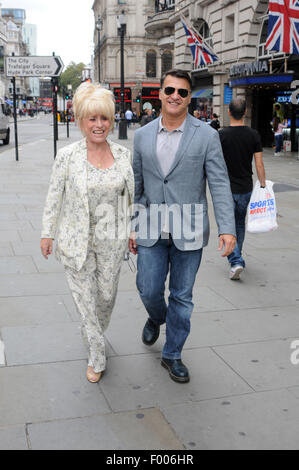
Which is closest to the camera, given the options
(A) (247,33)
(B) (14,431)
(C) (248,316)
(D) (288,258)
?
(B) (14,431)

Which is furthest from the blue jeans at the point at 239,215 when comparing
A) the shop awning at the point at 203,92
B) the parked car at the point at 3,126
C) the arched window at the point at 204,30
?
the arched window at the point at 204,30

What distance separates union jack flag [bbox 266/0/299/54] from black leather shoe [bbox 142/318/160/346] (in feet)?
43.3

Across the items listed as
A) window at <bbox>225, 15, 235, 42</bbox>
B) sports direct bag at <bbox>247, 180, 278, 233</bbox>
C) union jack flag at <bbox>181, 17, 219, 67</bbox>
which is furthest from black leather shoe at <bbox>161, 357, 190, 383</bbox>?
window at <bbox>225, 15, 235, 42</bbox>

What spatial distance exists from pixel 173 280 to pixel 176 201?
1.75ft

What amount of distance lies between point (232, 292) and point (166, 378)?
1976 millimetres

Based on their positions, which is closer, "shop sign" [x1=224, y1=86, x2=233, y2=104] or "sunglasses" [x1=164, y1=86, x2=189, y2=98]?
"sunglasses" [x1=164, y1=86, x2=189, y2=98]

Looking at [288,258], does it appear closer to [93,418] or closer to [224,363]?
[224,363]

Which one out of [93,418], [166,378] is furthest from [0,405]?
[166,378]

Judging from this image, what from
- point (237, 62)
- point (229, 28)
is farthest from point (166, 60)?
point (237, 62)

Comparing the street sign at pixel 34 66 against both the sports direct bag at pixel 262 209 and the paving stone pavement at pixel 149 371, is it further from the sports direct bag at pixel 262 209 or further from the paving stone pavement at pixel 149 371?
the sports direct bag at pixel 262 209

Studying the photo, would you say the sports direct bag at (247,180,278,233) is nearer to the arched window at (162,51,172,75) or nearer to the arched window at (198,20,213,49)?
the arched window at (198,20,213,49)

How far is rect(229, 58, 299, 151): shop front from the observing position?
19.9 m

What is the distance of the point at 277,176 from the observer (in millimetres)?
14672
